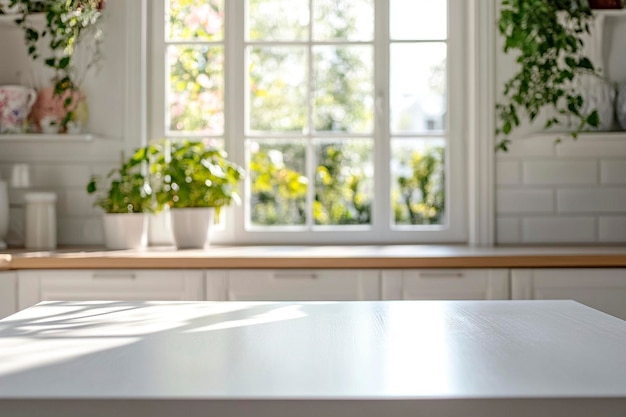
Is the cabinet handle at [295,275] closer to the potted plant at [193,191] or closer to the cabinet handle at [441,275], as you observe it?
the cabinet handle at [441,275]

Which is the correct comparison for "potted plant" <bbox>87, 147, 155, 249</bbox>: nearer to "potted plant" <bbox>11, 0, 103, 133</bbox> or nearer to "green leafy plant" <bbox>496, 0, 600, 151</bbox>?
"potted plant" <bbox>11, 0, 103, 133</bbox>

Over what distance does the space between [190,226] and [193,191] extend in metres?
0.14

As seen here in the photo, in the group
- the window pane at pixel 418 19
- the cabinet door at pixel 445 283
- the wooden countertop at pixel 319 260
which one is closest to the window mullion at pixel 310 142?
the window pane at pixel 418 19

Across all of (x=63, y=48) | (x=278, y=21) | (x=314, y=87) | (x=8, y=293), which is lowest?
(x=8, y=293)

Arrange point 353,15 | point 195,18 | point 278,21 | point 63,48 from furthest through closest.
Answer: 1. point 278,21
2. point 353,15
3. point 195,18
4. point 63,48

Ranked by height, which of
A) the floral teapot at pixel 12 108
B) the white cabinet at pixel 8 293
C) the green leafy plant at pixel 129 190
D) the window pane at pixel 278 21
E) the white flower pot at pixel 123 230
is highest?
the window pane at pixel 278 21

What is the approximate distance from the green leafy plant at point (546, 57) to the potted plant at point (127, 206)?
149 centimetres

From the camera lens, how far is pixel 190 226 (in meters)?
3.70

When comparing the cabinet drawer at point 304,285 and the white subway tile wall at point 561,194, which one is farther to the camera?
the white subway tile wall at point 561,194

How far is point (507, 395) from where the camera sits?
1112 millimetres

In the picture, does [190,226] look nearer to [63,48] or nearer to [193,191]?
[193,191]

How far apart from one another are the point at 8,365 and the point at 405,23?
3210 millimetres

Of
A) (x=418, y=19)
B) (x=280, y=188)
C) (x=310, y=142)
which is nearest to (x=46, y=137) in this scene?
(x=310, y=142)

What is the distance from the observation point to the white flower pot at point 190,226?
371 centimetres
